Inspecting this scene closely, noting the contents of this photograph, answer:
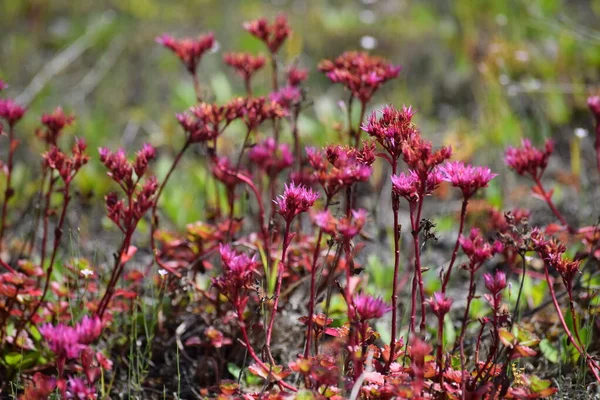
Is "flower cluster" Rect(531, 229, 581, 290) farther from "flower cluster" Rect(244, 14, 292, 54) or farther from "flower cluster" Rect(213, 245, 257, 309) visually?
"flower cluster" Rect(244, 14, 292, 54)

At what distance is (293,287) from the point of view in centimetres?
222

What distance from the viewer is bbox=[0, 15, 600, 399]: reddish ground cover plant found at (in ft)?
5.06

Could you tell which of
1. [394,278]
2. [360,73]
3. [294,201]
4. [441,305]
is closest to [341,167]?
[294,201]

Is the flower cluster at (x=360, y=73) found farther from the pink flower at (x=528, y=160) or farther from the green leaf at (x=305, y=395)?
the green leaf at (x=305, y=395)

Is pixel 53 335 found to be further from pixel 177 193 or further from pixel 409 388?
pixel 177 193

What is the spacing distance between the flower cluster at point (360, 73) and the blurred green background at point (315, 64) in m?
1.17

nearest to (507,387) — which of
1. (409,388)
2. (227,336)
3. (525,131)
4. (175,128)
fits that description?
(409,388)

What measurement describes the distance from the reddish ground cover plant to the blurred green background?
991 mm

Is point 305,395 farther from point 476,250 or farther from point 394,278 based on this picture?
point 476,250

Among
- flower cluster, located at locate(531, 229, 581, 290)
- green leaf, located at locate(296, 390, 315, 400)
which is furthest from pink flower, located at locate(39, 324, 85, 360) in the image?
flower cluster, located at locate(531, 229, 581, 290)

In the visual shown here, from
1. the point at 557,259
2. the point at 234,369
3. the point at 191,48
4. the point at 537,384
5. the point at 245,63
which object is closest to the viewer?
the point at 537,384

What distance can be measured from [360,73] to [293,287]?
2.46ft

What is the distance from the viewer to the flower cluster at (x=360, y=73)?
216 centimetres

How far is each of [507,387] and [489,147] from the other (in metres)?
2.47
